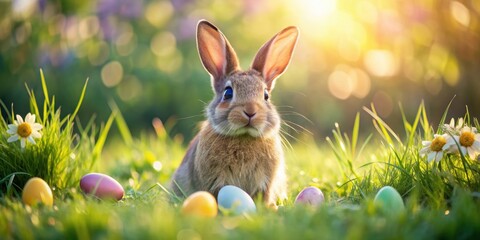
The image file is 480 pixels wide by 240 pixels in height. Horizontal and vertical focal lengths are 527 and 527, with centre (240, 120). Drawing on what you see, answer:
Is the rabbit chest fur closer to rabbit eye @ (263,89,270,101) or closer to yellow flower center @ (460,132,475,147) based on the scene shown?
rabbit eye @ (263,89,270,101)

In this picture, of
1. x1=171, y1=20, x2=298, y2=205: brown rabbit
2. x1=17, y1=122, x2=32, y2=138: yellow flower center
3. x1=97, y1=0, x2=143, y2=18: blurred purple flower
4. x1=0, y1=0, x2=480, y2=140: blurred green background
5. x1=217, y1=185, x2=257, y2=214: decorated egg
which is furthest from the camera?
x1=97, y1=0, x2=143, y2=18: blurred purple flower

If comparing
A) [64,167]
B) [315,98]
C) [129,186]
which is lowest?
[315,98]

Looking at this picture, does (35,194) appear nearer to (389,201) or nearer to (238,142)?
(238,142)

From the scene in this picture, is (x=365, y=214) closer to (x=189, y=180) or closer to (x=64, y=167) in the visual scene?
(x=189, y=180)

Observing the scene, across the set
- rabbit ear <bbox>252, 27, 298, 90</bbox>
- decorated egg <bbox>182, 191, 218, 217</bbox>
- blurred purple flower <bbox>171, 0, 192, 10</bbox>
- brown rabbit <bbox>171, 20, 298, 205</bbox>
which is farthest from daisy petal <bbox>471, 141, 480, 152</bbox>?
blurred purple flower <bbox>171, 0, 192, 10</bbox>

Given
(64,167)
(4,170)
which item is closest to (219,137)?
(64,167)
